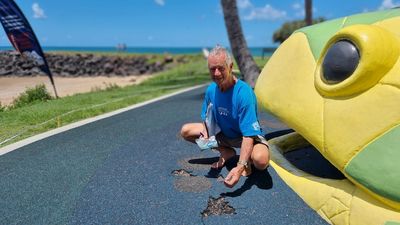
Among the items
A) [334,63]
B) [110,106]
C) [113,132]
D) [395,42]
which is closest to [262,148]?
A: [334,63]

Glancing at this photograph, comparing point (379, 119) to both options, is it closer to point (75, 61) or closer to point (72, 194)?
point (72, 194)

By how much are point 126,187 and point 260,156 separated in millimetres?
1301

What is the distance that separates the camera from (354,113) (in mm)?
3018

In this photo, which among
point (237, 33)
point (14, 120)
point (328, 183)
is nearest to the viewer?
point (328, 183)

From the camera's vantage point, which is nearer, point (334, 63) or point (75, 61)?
point (334, 63)

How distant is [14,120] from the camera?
6.88 metres

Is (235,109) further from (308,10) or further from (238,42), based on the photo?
(308,10)

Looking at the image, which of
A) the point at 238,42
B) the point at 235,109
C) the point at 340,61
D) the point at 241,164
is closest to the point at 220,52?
the point at 235,109

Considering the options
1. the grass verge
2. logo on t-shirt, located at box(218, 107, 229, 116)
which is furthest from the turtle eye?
the grass verge

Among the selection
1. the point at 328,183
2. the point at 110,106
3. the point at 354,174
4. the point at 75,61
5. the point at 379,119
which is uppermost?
the point at 379,119

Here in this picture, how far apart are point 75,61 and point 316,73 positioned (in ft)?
137

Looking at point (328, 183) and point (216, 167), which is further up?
point (328, 183)

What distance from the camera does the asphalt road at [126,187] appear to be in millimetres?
3424

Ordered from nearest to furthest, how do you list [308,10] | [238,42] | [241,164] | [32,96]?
[241,164], [32,96], [238,42], [308,10]
